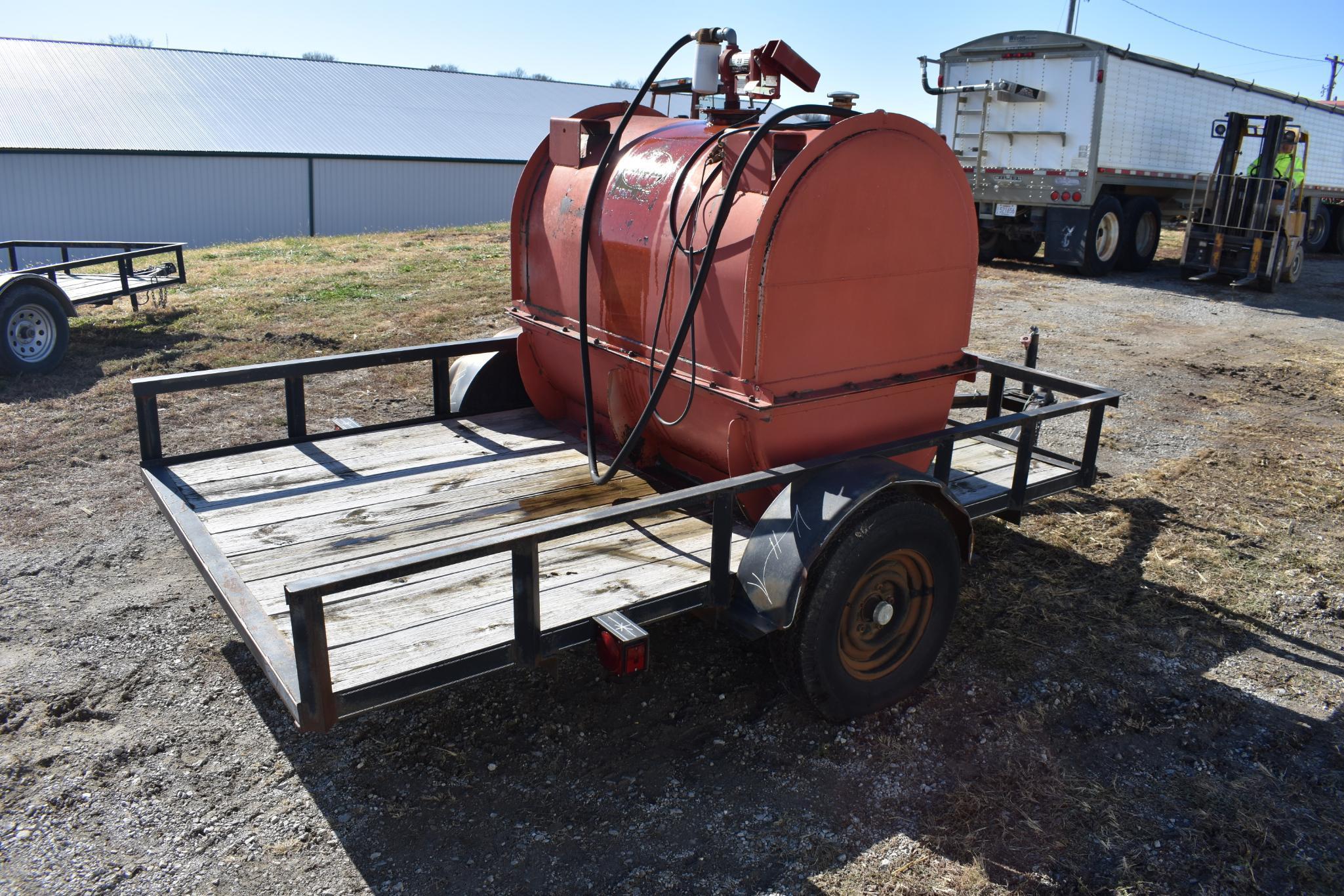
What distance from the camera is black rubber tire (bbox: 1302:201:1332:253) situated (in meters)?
22.6

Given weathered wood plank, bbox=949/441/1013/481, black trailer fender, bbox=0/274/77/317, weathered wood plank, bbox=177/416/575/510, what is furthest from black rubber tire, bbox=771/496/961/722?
black trailer fender, bbox=0/274/77/317

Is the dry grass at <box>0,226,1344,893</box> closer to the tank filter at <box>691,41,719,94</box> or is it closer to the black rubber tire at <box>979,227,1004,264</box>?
the tank filter at <box>691,41,719,94</box>

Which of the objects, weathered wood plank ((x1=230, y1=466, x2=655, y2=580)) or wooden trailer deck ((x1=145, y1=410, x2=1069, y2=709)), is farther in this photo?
weathered wood plank ((x1=230, y1=466, x2=655, y2=580))

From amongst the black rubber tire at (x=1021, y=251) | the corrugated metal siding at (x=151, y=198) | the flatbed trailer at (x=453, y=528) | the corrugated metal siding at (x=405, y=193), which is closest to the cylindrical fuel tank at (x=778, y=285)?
the flatbed trailer at (x=453, y=528)

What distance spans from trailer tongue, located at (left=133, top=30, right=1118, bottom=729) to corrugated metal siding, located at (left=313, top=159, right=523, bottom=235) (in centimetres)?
2538

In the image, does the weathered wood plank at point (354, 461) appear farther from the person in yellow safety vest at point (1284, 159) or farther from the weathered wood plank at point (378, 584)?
the person in yellow safety vest at point (1284, 159)

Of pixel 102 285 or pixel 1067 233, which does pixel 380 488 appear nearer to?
pixel 102 285

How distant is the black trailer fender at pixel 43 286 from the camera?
8836 millimetres

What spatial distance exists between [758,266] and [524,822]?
7.10 feet

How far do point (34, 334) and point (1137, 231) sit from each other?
16.2 meters

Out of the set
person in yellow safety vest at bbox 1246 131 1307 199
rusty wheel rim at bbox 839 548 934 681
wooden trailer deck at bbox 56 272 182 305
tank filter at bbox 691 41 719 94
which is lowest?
rusty wheel rim at bbox 839 548 934 681

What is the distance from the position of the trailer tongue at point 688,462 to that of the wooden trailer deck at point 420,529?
A: 0.6 inches

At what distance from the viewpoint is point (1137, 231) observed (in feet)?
56.7

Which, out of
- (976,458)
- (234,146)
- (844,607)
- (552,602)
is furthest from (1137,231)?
(234,146)
